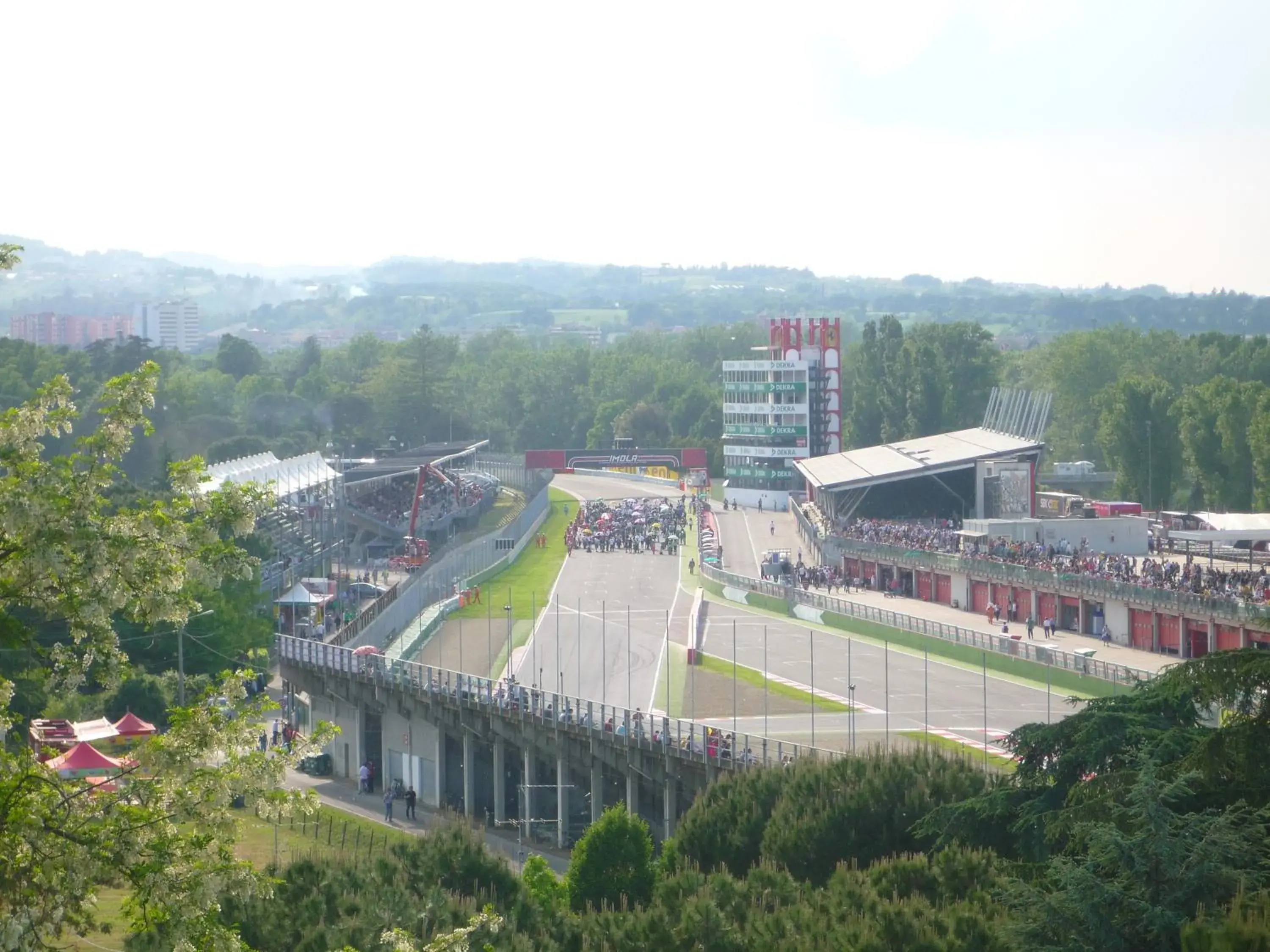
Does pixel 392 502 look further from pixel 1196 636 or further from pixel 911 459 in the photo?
pixel 1196 636

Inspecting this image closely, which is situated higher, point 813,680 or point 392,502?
point 813,680

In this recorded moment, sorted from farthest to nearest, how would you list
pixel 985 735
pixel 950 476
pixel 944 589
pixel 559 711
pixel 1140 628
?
1. pixel 950 476
2. pixel 944 589
3. pixel 1140 628
4. pixel 559 711
5. pixel 985 735

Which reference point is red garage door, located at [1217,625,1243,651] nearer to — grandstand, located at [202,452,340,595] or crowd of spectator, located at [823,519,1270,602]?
crowd of spectator, located at [823,519,1270,602]

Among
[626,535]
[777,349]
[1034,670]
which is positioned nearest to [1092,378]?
[777,349]

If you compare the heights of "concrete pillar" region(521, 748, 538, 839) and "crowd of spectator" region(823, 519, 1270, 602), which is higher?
"crowd of spectator" region(823, 519, 1270, 602)

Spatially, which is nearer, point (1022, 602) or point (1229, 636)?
point (1229, 636)

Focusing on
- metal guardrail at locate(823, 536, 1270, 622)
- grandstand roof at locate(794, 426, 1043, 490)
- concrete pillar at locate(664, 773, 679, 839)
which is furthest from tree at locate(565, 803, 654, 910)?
grandstand roof at locate(794, 426, 1043, 490)

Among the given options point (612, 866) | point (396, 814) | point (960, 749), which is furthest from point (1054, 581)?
point (612, 866)
